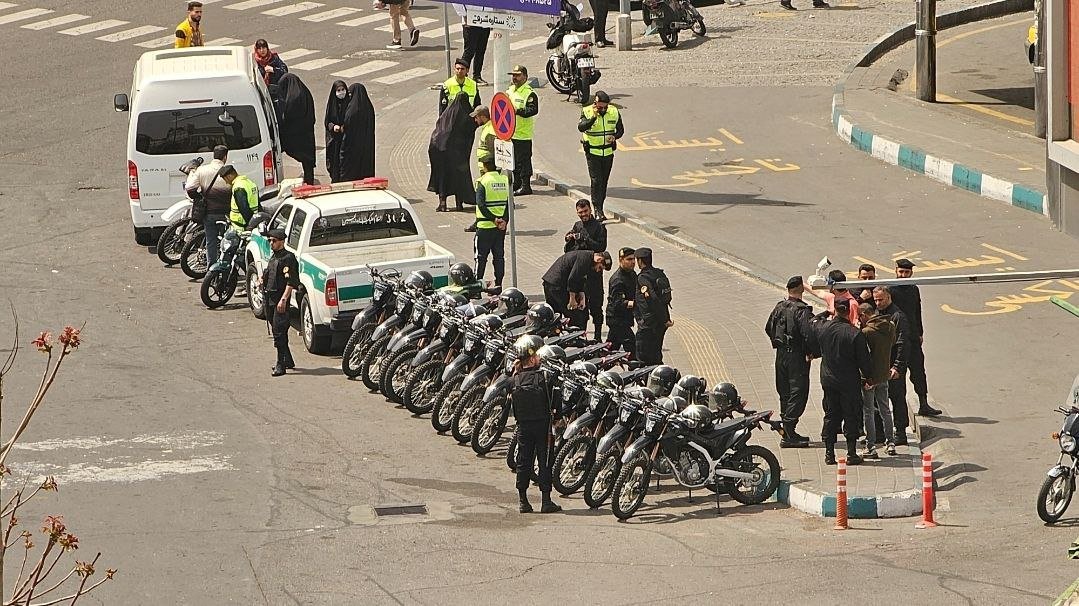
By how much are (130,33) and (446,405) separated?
2178 cm

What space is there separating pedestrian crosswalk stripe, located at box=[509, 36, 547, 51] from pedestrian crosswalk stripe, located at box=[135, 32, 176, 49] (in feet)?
22.6

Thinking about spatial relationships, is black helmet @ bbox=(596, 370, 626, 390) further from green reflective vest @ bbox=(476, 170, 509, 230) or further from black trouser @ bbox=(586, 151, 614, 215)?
black trouser @ bbox=(586, 151, 614, 215)

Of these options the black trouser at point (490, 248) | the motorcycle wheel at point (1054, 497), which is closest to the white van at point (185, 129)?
the black trouser at point (490, 248)

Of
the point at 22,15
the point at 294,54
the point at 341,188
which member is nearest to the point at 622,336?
the point at 341,188

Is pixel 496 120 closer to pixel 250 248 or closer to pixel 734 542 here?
pixel 250 248

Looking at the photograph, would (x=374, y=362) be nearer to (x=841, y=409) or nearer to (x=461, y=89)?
(x=841, y=409)

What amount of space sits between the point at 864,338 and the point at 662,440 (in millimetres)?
1963

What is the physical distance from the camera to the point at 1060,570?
11.3 metres

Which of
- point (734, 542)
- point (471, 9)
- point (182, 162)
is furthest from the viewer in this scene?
point (182, 162)

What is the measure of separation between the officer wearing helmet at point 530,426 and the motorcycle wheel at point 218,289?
6.91 meters

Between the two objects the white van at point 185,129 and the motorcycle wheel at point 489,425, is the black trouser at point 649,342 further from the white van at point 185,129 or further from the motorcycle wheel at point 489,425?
the white van at point 185,129

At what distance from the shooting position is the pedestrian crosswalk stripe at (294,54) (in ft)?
107

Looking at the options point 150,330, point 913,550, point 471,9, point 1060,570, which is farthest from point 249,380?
point 1060,570

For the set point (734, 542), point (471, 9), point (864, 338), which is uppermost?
point (471, 9)
